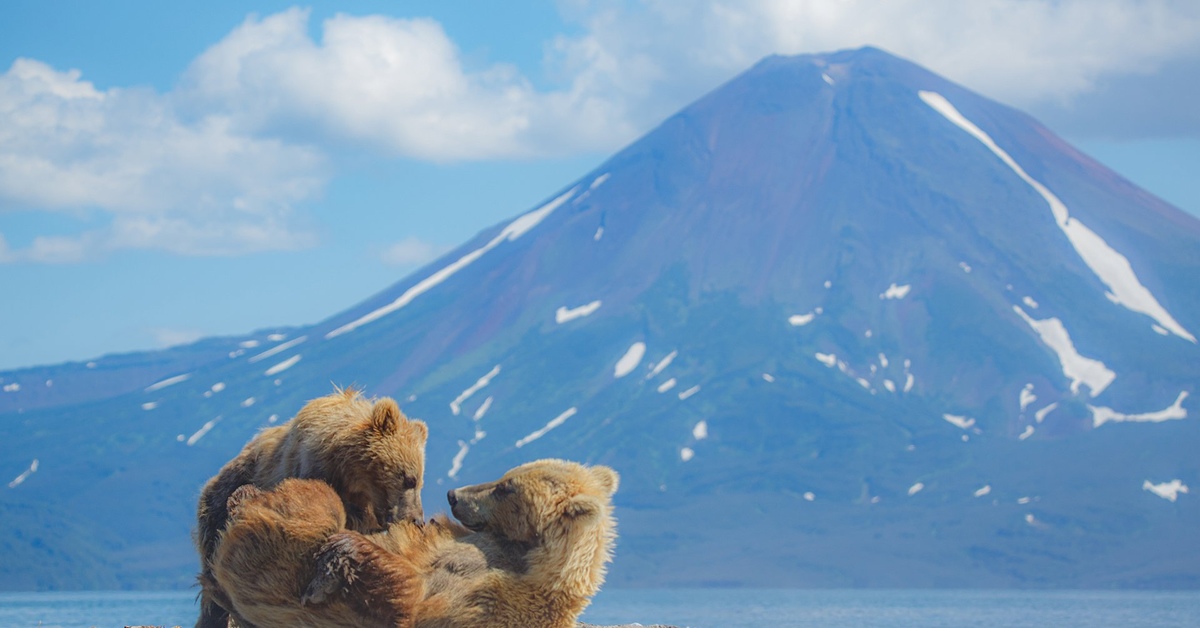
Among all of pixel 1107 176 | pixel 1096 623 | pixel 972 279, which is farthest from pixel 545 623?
pixel 1107 176

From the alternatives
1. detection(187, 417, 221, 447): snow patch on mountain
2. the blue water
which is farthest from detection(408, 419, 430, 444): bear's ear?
detection(187, 417, 221, 447): snow patch on mountain

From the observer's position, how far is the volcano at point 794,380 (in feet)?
484

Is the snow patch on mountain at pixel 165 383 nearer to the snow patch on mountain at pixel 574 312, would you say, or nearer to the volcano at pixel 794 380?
the volcano at pixel 794 380

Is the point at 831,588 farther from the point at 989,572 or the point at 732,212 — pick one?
the point at 732,212

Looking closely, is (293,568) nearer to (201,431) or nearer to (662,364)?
(662,364)

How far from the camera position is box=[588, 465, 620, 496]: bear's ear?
10.7ft

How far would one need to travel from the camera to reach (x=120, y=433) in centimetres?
17688

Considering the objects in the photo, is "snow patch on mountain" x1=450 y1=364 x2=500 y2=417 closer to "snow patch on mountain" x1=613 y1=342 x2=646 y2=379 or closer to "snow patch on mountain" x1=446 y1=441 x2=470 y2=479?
"snow patch on mountain" x1=446 y1=441 x2=470 y2=479

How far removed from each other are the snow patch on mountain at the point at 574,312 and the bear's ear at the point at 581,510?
557ft

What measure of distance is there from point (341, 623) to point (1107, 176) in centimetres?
20895

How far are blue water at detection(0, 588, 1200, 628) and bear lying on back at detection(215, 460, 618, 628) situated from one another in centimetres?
4721

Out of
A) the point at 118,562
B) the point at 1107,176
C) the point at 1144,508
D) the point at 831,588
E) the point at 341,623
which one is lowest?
the point at 341,623

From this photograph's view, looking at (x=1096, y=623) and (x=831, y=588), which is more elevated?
(x=831, y=588)

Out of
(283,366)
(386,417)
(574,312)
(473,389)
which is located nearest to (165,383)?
(283,366)
